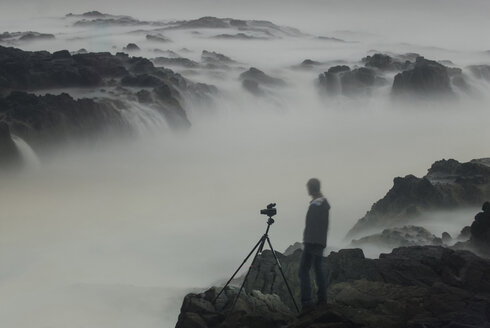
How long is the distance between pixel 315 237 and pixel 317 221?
0.36 metres

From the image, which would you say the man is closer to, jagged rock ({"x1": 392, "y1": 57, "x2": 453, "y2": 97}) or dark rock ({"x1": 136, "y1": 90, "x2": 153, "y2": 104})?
dark rock ({"x1": 136, "y1": 90, "x2": 153, "y2": 104})

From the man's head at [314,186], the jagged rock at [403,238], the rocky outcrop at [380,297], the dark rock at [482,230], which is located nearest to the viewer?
the rocky outcrop at [380,297]

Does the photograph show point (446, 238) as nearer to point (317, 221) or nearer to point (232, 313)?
point (317, 221)

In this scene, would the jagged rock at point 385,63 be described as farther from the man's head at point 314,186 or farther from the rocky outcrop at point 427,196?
the man's head at point 314,186

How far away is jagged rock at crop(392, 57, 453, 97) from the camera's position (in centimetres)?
14512

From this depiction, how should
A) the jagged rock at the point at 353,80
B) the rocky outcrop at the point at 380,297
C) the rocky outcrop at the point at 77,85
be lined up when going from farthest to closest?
the jagged rock at the point at 353,80 < the rocky outcrop at the point at 77,85 < the rocky outcrop at the point at 380,297

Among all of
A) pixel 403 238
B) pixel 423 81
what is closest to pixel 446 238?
pixel 403 238

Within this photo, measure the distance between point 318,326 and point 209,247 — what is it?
54.4m

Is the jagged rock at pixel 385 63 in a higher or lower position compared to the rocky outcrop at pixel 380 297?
higher

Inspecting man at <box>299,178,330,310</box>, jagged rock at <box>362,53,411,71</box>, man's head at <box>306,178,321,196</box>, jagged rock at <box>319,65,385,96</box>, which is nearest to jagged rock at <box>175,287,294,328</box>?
man at <box>299,178,330,310</box>

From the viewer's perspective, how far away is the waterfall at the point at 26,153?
74125mm

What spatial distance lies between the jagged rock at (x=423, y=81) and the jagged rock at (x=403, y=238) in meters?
118

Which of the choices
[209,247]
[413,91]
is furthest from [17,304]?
[413,91]

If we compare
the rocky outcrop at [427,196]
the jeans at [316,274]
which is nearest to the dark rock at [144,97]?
the rocky outcrop at [427,196]
